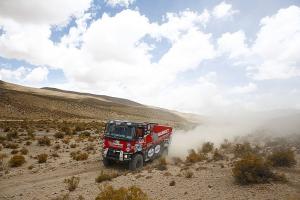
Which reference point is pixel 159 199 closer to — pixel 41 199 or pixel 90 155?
pixel 41 199

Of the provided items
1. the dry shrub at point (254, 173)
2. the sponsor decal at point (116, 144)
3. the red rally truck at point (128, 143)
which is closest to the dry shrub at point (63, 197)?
the red rally truck at point (128, 143)

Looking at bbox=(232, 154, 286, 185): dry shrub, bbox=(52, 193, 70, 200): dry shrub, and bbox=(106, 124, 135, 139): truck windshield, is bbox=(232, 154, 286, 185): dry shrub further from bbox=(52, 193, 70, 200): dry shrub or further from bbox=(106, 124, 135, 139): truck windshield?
bbox=(52, 193, 70, 200): dry shrub

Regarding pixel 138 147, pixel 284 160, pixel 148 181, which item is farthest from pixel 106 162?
pixel 284 160

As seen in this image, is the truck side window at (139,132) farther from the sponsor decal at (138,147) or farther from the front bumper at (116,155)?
the front bumper at (116,155)

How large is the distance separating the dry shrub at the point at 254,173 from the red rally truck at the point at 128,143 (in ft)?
21.5

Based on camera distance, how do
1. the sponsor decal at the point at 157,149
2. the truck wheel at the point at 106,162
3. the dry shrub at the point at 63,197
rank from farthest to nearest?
1. the sponsor decal at the point at 157,149
2. the truck wheel at the point at 106,162
3. the dry shrub at the point at 63,197

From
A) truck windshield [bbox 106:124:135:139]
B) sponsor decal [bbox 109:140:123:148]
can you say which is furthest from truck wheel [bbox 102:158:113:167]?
truck windshield [bbox 106:124:135:139]

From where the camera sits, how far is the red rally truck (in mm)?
18312

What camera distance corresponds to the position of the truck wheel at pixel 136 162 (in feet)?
60.2

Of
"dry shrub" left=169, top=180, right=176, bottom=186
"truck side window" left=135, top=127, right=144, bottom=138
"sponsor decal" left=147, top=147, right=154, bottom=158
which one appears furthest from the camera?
"sponsor decal" left=147, top=147, right=154, bottom=158

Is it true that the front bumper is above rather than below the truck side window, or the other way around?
below

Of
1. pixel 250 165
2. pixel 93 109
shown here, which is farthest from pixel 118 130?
pixel 93 109

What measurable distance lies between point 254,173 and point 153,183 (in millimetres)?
4599

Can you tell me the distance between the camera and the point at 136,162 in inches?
730
